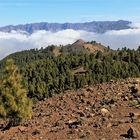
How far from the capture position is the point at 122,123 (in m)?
24.7

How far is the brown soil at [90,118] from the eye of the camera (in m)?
23.9

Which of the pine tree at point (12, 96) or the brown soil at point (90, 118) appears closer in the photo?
the brown soil at point (90, 118)

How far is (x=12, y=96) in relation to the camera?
36219 mm

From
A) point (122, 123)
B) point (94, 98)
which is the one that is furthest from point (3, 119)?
point (122, 123)

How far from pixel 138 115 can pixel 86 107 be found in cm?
748

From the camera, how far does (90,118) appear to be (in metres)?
27.4

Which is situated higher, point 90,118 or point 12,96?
point 90,118

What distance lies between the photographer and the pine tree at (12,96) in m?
35.6

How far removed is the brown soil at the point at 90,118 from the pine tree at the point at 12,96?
1.40 m

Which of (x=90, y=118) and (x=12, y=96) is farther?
(x=12, y=96)

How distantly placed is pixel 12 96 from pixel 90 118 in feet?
35.4

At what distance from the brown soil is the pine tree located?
4.59 ft

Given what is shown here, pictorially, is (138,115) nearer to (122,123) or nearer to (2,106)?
(122,123)

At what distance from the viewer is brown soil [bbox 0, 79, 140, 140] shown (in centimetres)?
2390
